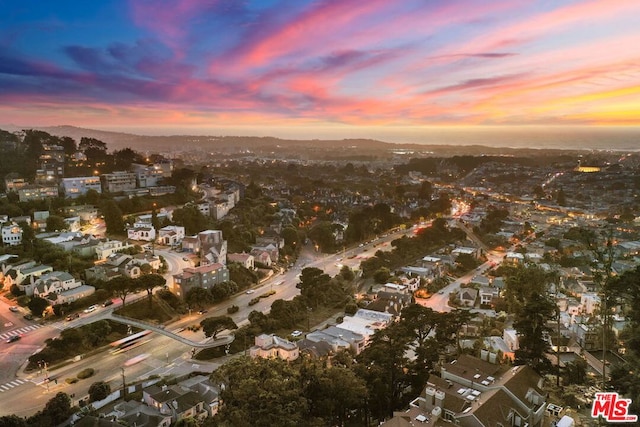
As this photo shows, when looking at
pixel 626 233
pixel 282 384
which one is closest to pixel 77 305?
pixel 282 384

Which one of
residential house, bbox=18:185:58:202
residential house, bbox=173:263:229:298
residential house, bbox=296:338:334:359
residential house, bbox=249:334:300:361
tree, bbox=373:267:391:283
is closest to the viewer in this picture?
residential house, bbox=249:334:300:361

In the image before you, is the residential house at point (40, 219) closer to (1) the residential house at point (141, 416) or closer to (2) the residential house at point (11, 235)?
(2) the residential house at point (11, 235)

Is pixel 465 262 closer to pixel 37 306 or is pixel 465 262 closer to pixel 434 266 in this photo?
pixel 434 266

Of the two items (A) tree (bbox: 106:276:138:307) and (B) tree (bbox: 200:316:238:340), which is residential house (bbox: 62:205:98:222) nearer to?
(A) tree (bbox: 106:276:138:307)

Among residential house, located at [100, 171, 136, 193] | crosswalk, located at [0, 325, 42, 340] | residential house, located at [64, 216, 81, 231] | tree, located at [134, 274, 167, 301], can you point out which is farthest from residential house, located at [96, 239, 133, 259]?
residential house, located at [100, 171, 136, 193]

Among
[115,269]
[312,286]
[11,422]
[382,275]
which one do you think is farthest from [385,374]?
[115,269]
